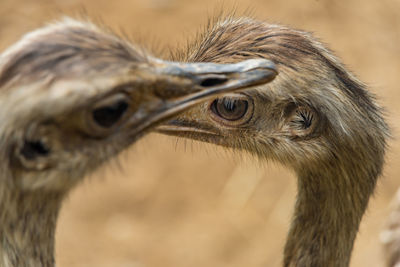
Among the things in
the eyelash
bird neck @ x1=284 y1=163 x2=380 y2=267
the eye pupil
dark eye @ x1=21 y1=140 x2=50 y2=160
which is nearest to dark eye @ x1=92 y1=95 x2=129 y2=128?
the eye pupil

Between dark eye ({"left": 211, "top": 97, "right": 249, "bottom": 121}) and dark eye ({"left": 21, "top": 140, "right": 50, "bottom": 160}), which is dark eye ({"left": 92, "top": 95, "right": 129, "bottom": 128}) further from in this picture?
dark eye ({"left": 211, "top": 97, "right": 249, "bottom": 121})

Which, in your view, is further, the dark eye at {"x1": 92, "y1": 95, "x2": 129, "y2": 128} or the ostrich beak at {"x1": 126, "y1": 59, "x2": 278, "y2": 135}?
the ostrich beak at {"x1": 126, "y1": 59, "x2": 278, "y2": 135}

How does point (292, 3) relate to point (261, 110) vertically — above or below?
above

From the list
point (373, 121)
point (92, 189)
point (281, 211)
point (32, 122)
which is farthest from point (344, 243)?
point (92, 189)

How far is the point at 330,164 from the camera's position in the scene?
2.34 m

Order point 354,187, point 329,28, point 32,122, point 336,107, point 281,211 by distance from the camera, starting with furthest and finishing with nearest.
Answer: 1. point 329,28
2. point 281,211
3. point 354,187
4. point 336,107
5. point 32,122

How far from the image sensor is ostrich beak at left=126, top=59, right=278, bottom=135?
1.94 meters

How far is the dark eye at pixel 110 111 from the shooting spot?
1783 mm

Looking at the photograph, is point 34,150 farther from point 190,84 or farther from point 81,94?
point 190,84

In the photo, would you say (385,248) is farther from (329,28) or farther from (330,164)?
(329,28)


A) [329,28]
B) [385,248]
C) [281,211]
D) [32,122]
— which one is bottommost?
[32,122]

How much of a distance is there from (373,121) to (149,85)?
2.53 feet

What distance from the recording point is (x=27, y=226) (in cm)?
184

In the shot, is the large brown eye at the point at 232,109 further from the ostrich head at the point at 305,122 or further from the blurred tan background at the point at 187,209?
the blurred tan background at the point at 187,209
